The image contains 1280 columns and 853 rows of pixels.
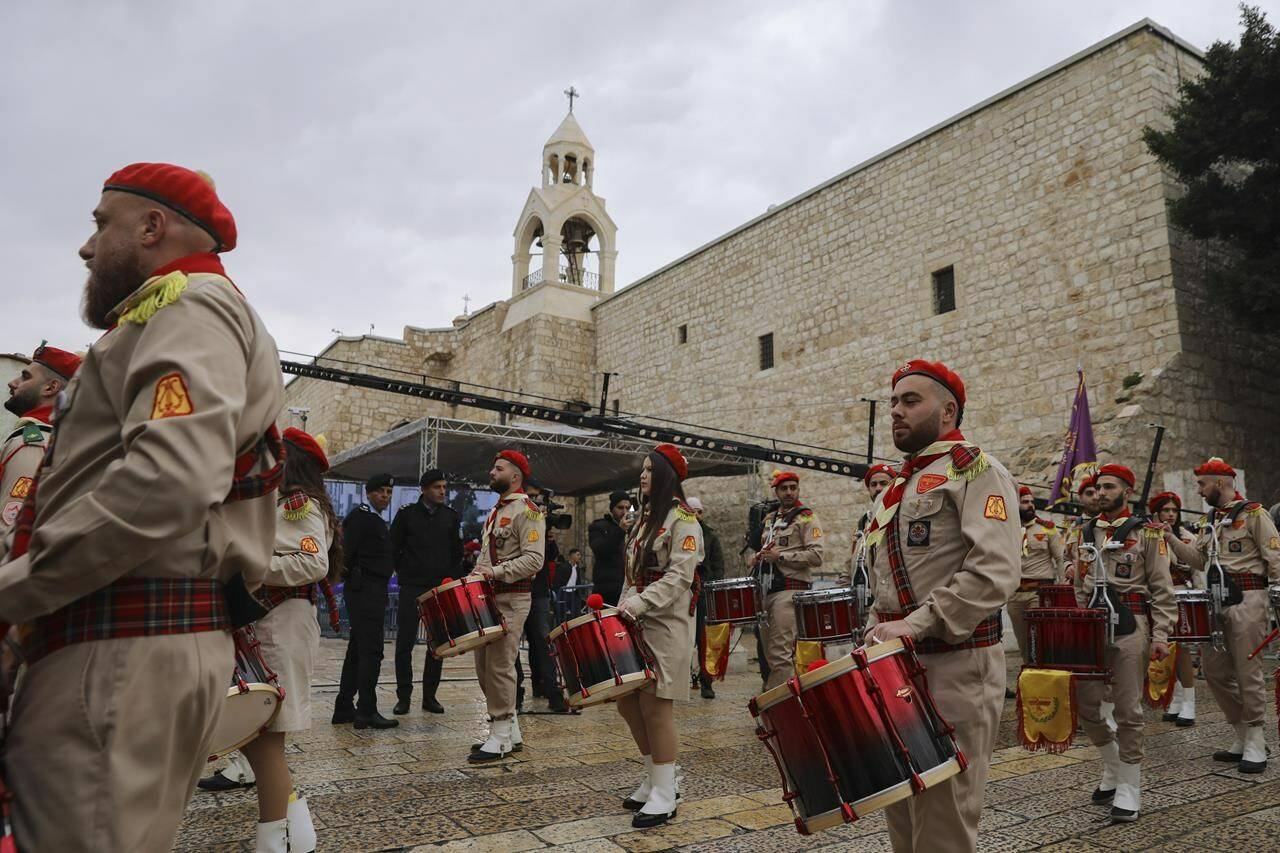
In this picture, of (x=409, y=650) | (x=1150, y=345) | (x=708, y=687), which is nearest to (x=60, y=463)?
(x=409, y=650)

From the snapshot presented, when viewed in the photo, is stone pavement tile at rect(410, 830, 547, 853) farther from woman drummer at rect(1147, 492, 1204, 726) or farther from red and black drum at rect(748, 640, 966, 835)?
woman drummer at rect(1147, 492, 1204, 726)

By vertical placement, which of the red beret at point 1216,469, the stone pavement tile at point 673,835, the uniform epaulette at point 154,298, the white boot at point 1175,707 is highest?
the uniform epaulette at point 154,298

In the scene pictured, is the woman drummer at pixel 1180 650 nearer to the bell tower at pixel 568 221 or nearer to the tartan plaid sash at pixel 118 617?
the tartan plaid sash at pixel 118 617

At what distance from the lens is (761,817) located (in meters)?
4.09

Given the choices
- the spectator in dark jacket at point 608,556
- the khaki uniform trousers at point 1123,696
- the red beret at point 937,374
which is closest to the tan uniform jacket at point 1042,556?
the khaki uniform trousers at point 1123,696

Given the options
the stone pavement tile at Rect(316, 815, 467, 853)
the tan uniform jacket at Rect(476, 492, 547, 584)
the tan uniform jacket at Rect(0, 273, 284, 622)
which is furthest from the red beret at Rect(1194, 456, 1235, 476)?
the tan uniform jacket at Rect(0, 273, 284, 622)

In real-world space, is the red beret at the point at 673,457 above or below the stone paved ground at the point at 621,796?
above

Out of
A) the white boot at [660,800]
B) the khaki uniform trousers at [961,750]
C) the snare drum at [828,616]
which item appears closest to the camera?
the khaki uniform trousers at [961,750]

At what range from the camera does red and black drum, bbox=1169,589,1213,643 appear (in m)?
5.97

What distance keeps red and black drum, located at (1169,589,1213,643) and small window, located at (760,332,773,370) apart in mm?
13116

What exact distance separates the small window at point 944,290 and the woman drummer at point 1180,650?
7.23m

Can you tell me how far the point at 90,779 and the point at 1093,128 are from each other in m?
14.9

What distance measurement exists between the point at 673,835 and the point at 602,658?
0.84 meters

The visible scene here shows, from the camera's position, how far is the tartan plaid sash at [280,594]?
12.3 feet
